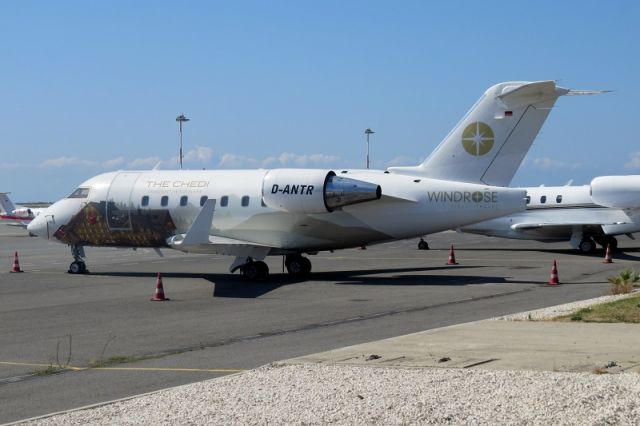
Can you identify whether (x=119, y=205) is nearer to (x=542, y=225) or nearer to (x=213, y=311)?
(x=213, y=311)

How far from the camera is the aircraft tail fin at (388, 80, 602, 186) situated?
27500mm

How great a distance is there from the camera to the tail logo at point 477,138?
90.8 ft

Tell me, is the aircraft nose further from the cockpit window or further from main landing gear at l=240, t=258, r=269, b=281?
main landing gear at l=240, t=258, r=269, b=281

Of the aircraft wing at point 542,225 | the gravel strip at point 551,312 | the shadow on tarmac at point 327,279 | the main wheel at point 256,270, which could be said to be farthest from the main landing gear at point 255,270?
the aircraft wing at point 542,225

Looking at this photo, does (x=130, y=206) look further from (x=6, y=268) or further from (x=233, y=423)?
(x=233, y=423)

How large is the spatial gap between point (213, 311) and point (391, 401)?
11.5 m

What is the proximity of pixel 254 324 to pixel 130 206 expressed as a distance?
13.1 m

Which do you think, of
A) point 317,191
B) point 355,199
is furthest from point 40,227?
point 355,199

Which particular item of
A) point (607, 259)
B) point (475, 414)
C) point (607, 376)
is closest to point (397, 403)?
point (475, 414)

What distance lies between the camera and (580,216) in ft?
134

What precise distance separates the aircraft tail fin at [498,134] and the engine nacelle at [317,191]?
8.25 feet

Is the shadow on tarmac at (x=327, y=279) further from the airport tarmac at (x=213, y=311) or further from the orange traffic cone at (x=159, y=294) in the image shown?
the orange traffic cone at (x=159, y=294)

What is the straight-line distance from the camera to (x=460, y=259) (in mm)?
37969

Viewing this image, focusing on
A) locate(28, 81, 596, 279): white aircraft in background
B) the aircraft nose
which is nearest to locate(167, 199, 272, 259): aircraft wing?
locate(28, 81, 596, 279): white aircraft in background
